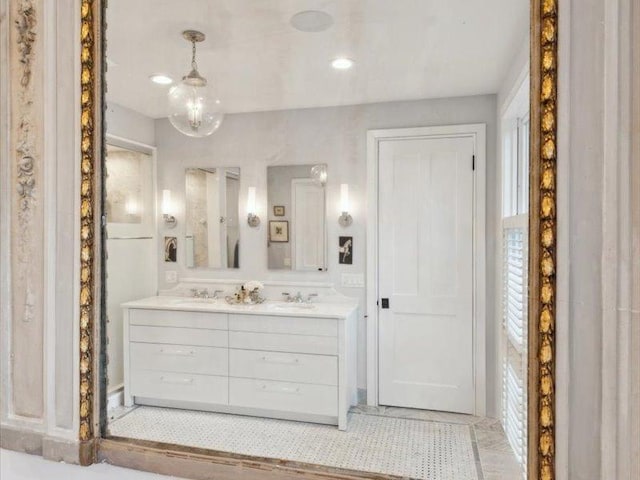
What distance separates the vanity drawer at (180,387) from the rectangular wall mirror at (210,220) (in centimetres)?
32

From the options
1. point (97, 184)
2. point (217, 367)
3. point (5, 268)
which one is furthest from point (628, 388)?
point (5, 268)

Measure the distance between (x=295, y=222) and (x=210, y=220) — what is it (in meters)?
0.25

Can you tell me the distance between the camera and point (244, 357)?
1.18 metres

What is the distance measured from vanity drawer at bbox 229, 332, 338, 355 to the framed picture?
0.88 feet

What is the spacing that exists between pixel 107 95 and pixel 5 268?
567 mm

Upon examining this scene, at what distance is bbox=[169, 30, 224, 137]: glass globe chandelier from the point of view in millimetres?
1174

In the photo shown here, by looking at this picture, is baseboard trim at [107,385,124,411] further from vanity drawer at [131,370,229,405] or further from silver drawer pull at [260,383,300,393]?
silver drawer pull at [260,383,300,393]

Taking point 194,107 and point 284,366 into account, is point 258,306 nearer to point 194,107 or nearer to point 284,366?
point 284,366

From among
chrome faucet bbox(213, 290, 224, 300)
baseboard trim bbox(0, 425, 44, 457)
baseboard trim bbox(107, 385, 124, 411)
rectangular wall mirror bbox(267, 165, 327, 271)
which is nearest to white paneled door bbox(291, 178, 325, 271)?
rectangular wall mirror bbox(267, 165, 327, 271)

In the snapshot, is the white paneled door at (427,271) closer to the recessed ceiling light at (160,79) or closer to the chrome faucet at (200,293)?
the chrome faucet at (200,293)

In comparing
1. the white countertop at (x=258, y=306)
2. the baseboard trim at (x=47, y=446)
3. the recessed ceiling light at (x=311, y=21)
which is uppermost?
the recessed ceiling light at (x=311, y=21)

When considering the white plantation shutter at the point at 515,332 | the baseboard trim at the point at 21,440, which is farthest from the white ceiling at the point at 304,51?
the baseboard trim at the point at 21,440

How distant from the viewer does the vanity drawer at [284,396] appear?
1.13 metres

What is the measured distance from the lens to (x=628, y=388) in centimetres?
75
